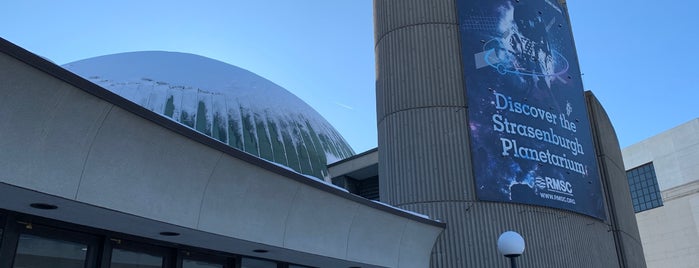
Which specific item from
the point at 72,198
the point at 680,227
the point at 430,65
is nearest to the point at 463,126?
the point at 430,65

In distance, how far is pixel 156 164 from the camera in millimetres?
7613

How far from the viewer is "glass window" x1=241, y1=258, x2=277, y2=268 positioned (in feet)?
35.1

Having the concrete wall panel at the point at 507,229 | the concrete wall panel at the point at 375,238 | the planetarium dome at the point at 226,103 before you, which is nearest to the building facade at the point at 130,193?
the concrete wall panel at the point at 375,238

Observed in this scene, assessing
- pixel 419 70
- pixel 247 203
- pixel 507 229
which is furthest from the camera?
pixel 419 70

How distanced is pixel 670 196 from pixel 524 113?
3372 cm

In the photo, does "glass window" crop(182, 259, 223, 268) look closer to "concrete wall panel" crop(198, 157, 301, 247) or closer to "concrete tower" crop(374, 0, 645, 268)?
"concrete wall panel" crop(198, 157, 301, 247)

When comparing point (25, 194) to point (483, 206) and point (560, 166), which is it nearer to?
point (483, 206)

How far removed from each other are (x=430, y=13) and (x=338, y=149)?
9681 millimetres

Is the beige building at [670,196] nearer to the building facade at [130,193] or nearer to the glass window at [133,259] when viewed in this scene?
the building facade at [130,193]

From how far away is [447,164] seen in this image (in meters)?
15.8

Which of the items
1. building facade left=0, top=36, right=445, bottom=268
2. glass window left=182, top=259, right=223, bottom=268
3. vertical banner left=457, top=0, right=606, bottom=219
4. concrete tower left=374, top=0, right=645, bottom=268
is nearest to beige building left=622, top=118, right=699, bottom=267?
concrete tower left=374, top=0, right=645, bottom=268

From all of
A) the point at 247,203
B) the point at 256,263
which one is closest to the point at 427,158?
the point at 256,263

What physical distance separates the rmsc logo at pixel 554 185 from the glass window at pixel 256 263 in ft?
28.5

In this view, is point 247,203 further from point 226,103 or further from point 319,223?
point 226,103
